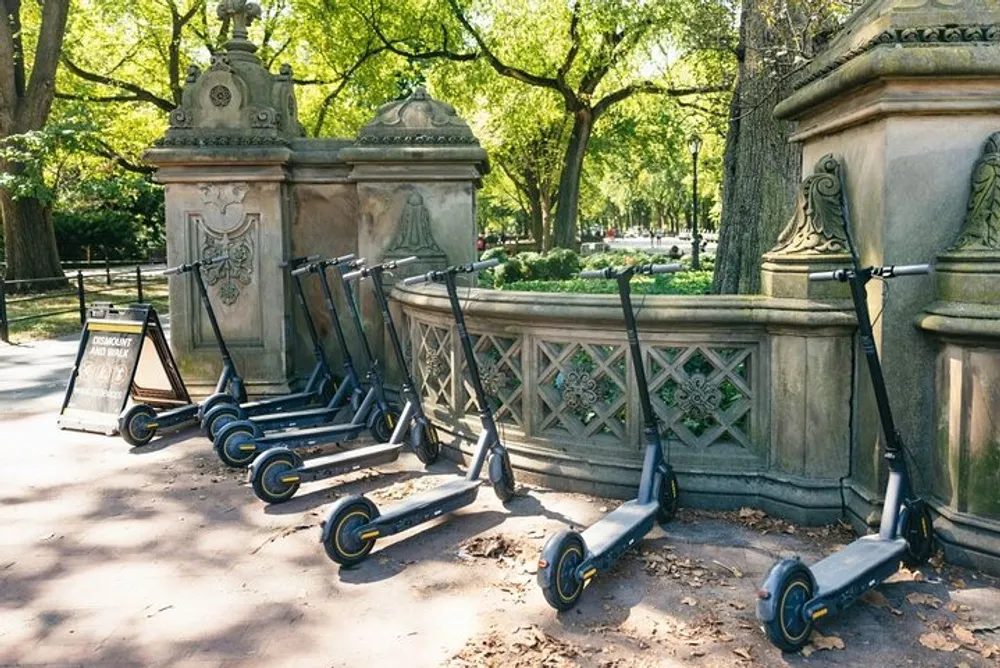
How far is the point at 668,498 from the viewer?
4797mm

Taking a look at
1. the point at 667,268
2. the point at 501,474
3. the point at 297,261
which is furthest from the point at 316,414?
the point at 667,268

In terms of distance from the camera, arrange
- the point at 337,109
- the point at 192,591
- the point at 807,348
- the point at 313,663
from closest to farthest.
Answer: the point at 313,663 < the point at 192,591 < the point at 807,348 < the point at 337,109

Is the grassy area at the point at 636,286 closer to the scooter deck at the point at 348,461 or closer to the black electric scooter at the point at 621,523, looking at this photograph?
the scooter deck at the point at 348,461

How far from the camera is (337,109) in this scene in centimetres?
2756

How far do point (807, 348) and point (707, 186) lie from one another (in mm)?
47733

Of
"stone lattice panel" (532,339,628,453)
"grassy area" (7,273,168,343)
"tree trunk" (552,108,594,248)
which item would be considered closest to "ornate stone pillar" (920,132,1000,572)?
"stone lattice panel" (532,339,628,453)

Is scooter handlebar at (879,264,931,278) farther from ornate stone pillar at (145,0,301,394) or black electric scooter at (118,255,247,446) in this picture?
ornate stone pillar at (145,0,301,394)

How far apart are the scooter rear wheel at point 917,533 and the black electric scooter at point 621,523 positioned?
1.24m

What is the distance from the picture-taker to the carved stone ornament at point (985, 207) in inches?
163

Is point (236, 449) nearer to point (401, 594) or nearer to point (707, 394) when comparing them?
point (401, 594)

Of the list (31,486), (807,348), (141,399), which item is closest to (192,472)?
(31,486)

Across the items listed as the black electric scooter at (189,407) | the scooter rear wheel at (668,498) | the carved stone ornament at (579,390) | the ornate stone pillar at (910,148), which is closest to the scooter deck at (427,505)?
the carved stone ornament at (579,390)

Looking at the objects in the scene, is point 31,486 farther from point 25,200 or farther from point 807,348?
point 25,200

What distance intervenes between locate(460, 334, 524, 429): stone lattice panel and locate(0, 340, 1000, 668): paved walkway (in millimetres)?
574
